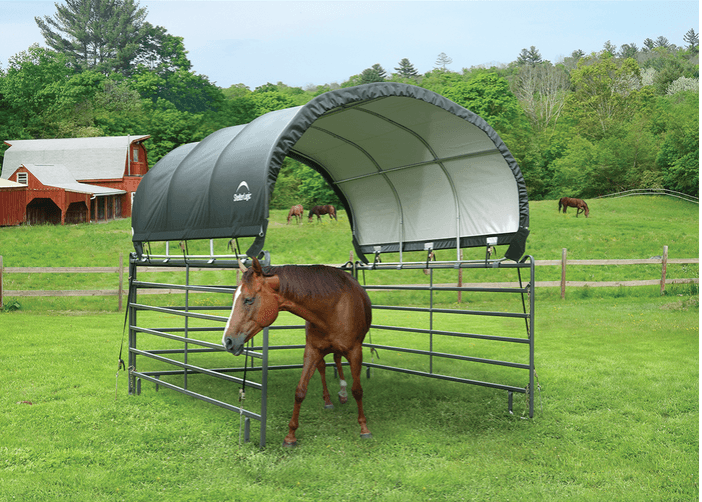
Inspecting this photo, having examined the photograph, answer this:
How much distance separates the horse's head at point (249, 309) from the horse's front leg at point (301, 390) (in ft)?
2.42

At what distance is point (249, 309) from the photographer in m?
4.82

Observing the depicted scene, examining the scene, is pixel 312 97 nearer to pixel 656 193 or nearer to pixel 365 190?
pixel 656 193

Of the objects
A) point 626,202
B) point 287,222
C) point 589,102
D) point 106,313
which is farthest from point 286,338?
point 589,102

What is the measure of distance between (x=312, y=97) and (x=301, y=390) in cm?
3407

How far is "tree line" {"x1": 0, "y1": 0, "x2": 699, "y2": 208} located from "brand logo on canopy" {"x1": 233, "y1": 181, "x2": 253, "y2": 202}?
33.3m

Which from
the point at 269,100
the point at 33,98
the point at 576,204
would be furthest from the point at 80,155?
the point at 576,204

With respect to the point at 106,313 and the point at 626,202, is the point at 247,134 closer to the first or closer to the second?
the point at 106,313

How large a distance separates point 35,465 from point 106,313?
10746 millimetres

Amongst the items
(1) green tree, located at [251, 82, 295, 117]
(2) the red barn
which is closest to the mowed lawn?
(2) the red barn

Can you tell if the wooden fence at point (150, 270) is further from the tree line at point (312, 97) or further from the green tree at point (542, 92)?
the green tree at point (542, 92)

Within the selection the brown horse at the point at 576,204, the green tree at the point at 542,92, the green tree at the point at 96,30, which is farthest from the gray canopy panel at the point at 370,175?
the green tree at the point at 96,30

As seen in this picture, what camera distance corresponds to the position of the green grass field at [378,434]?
4.41 meters

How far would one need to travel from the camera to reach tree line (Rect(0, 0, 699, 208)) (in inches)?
1622

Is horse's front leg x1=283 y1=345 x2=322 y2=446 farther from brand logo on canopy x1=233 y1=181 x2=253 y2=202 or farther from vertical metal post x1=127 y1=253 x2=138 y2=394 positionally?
vertical metal post x1=127 y1=253 x2=138 y2=394
